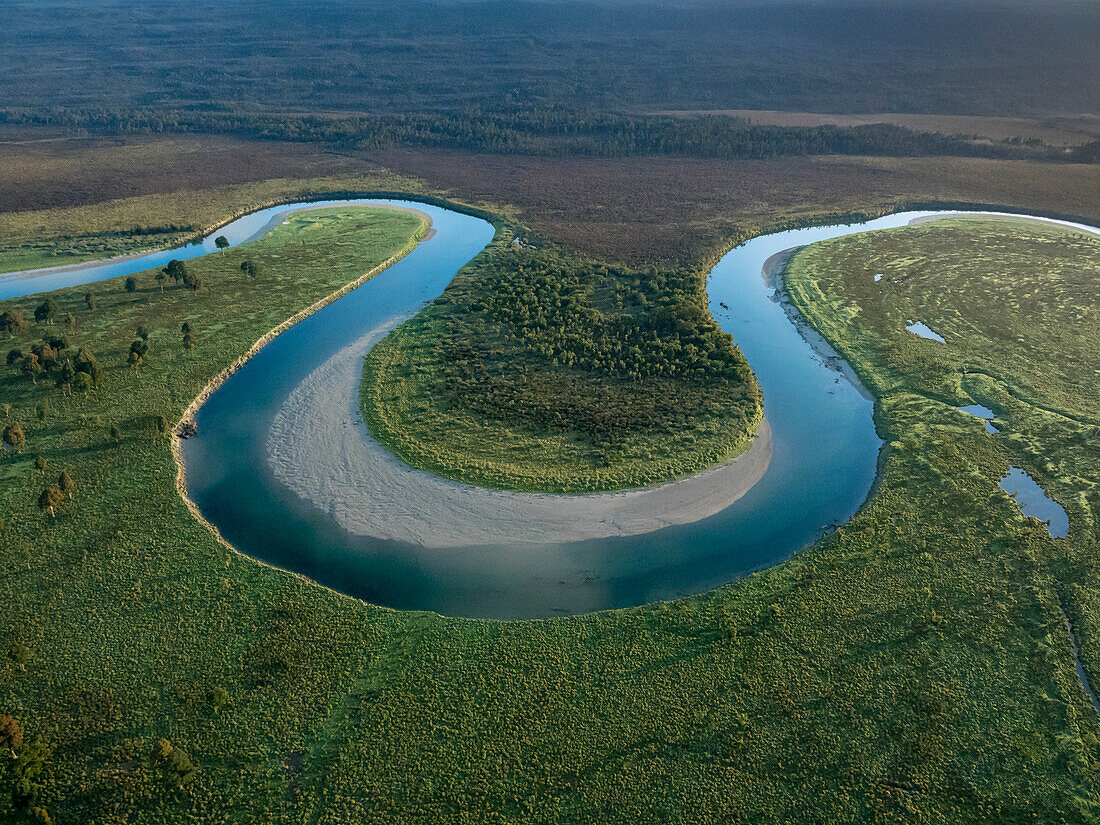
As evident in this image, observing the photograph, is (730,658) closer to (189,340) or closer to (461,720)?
(461,720)

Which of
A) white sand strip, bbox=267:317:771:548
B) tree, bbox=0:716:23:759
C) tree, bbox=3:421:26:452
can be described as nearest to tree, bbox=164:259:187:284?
tree, bbox=3:421:26:452

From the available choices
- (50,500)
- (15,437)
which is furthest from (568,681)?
(15,437)

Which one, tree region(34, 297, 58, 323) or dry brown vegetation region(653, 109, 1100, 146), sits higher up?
dry brown vegetation region(653, 109, 1100, 146)

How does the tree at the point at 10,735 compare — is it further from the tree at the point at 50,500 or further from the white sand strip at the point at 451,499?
the white sand strip at the point at 451,499

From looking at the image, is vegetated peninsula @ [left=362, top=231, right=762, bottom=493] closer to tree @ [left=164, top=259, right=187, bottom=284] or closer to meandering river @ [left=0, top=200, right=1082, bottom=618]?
meandering river @ [left=0, top=200, right=1082, bottom=618]

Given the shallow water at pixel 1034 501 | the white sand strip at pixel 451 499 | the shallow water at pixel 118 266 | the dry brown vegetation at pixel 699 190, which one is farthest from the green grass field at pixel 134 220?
the shallow water at pixel 1034 501

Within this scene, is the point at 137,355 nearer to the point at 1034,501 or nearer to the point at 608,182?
the point at 1034,501

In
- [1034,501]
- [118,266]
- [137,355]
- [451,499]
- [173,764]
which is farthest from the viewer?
[118,266]
